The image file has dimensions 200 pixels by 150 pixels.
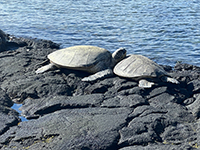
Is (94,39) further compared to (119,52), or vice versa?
(94,39)

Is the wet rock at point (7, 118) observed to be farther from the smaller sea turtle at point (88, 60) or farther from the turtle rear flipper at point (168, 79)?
the turtle rear flipper at point (168, 79)

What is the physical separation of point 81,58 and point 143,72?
1.72 m

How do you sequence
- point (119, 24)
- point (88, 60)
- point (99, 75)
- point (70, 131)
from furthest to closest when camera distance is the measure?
1. point (119, 24)
2. point (88, 60)
3. point (99, 75)
4. point (70, 131)

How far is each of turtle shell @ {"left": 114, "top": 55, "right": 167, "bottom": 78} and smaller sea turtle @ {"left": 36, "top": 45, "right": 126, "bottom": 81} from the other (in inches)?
13.9

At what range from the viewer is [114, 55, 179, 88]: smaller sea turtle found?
6746mm

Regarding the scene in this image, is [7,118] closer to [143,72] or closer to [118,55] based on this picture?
[143,72]

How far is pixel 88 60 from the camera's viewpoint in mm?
7449

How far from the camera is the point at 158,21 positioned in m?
16.4

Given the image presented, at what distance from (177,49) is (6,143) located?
8.87 meters

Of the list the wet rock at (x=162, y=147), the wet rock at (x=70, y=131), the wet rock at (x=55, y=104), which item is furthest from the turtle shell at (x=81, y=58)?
the wet rock at (x=162, y=147)

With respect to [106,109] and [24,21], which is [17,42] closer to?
[24,21]

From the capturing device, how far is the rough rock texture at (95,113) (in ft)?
15.4

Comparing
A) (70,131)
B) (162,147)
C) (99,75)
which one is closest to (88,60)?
(99,75)

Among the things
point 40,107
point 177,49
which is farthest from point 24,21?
point 40,107
